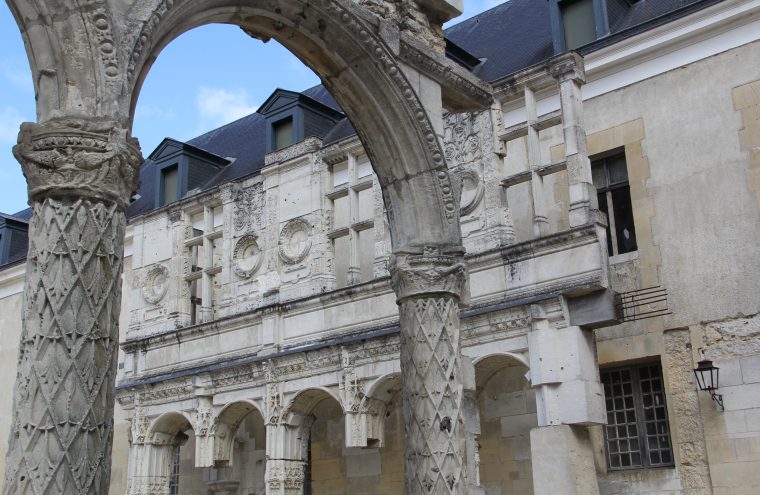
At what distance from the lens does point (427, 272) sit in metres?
5.84

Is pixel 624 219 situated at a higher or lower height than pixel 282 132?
lower

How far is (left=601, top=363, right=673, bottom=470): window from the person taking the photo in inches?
419

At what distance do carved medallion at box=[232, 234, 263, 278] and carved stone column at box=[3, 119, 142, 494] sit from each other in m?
9.44

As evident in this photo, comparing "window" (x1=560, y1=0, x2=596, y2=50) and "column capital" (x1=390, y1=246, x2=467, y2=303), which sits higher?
"window" (x1=560, y1=0, x2=596, y2=50)

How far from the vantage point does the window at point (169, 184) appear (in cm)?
1730

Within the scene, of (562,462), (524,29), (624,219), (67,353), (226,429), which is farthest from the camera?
(524,29)

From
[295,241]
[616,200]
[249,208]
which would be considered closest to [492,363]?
[616,200]

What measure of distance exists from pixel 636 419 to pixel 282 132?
7614 millimetres

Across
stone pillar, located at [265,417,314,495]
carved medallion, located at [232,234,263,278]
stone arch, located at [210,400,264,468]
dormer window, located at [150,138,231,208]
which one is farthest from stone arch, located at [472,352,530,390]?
dormer window, located at [150,138,231,208]

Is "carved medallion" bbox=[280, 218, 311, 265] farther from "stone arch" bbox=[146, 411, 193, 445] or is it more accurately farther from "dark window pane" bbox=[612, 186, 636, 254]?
"dark window pane" bbox=[612, 186, 636, 254]

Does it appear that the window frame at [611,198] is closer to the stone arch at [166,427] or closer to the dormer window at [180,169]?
the stone arch at [166,427]

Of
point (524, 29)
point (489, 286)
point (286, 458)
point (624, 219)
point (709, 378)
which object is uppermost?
point (524, 29)

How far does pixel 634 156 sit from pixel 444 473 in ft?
22.8

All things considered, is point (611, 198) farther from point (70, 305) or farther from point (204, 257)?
point (70, 305)
